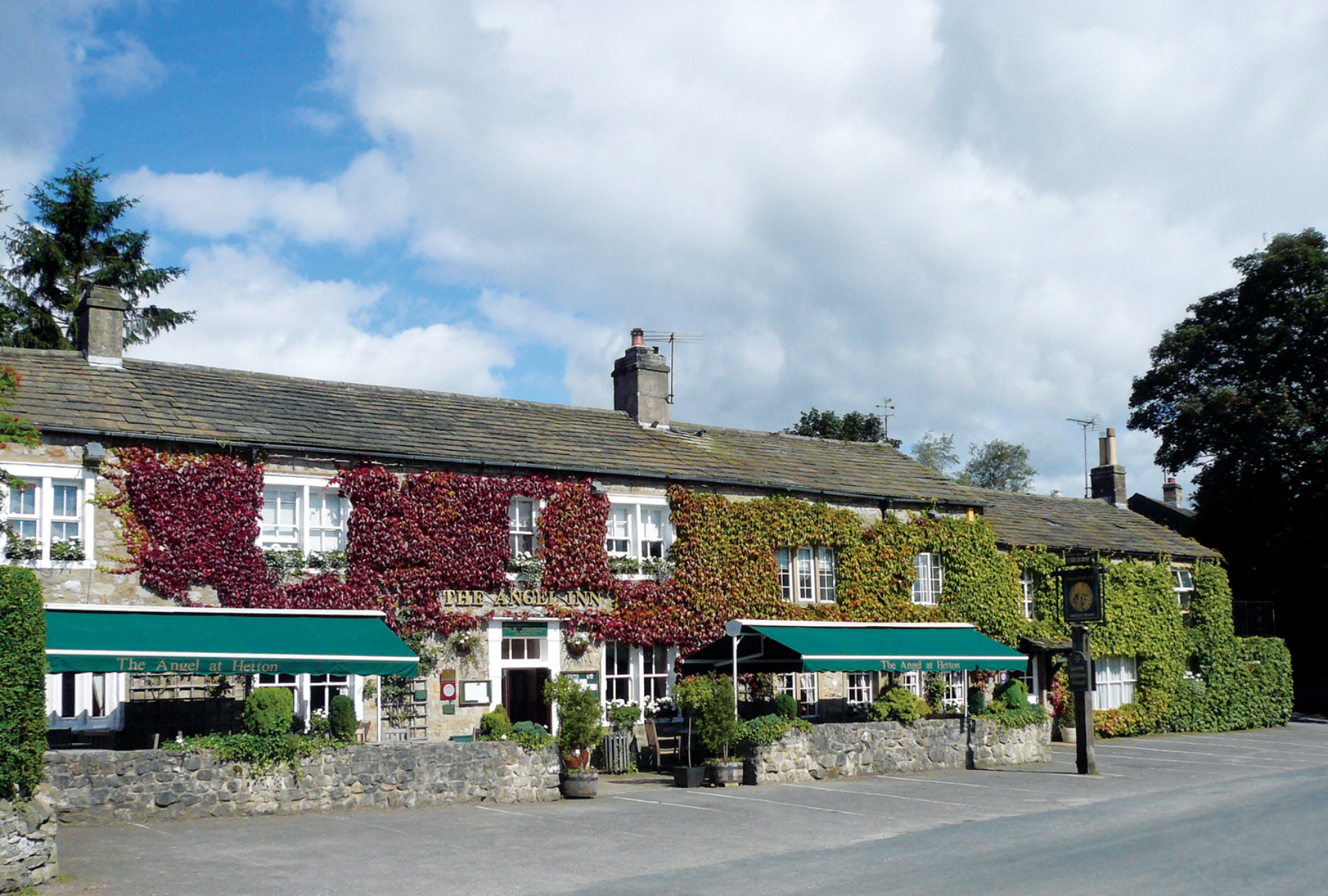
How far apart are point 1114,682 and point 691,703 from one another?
58.9 feet

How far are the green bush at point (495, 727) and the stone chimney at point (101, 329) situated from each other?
9.83m

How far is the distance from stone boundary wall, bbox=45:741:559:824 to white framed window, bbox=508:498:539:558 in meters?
5.56

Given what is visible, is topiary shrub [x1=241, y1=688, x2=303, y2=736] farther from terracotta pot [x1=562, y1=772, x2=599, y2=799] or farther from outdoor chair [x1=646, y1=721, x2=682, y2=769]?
outdoor chair [x1=646, y1=721, x2=682, y2=769]

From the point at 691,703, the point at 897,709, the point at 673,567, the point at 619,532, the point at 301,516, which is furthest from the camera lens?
the point at 673,567

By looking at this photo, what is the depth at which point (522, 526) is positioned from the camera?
79.9 feet

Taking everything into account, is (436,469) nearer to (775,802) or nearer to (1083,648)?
(775,802)

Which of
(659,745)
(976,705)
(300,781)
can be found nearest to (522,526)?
(659,745)

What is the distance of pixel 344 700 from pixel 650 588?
8340mm

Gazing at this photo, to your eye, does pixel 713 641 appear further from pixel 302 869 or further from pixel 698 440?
pixel 302 869

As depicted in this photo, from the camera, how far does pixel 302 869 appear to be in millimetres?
12898

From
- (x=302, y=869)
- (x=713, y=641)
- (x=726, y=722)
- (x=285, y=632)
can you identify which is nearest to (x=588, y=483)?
(x=713, y=641)

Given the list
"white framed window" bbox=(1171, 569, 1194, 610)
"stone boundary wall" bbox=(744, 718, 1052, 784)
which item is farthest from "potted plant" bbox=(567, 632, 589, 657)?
"white framed window" bbox=(1171, 569, 1194, 610)

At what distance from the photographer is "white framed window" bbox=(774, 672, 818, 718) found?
89.9 feet

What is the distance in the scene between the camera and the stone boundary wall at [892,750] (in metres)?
21.9
